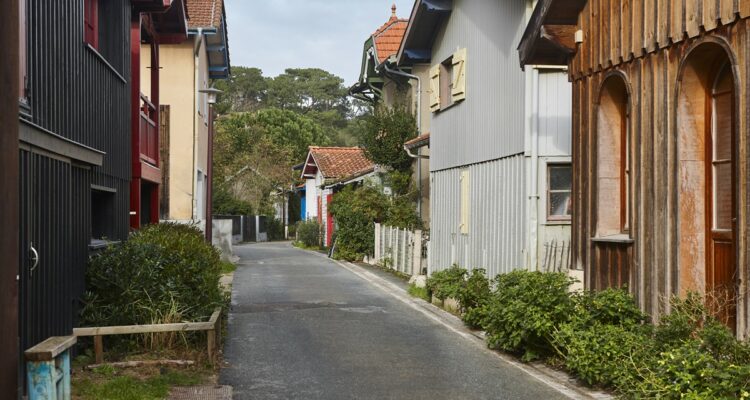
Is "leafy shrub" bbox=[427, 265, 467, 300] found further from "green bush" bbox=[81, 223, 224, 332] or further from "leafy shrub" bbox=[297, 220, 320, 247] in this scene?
"leafy shrub" bbox=[297, 220, 320, 247]

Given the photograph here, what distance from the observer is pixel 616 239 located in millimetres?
9430

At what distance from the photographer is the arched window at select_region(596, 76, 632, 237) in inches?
390

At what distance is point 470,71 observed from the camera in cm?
1661

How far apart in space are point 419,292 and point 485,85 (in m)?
4.25

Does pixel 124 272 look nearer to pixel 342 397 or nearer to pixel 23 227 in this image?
pixel 23 227

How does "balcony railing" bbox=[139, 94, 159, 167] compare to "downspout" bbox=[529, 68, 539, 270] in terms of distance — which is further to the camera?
"balcony railing" bbox=[139, 94, 159, 167]

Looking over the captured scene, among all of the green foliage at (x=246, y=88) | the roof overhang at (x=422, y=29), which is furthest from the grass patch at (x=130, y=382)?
the green foliage at (x=246, y=88)

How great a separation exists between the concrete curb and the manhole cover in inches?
125

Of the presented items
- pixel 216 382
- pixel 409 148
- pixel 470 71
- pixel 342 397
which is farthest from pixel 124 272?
pixel 409 148

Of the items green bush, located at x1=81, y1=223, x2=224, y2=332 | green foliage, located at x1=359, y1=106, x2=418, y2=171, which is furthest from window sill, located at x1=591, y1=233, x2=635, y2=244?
green foliage, located at x1=359, y1=106, x2=418, y2=171

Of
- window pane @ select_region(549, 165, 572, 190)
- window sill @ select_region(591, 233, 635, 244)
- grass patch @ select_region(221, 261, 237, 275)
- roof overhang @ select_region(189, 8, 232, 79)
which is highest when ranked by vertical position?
roof overhang @ select_region(189, 8, 232, 79)

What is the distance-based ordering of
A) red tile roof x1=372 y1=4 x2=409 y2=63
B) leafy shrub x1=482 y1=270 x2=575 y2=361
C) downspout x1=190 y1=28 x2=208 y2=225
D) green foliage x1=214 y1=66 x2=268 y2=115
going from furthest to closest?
green foliage x1=214 y1=66 x2=268 y2=115, red tile roof x1=372 y1=4 x2=409 y2=63, downspout x1=190 y1=28 x2=208 y2=225, leafy shrub x1=482 y1=270 x2=575 y2=361

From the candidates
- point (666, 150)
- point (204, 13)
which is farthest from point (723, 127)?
point (204, 13)

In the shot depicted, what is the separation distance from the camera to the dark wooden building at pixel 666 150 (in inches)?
300
